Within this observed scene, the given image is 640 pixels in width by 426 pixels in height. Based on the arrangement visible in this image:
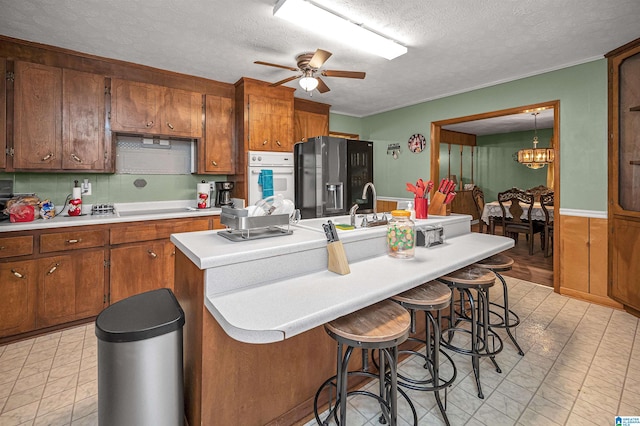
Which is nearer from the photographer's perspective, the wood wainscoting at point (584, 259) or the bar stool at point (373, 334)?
the bar stool at point (373, 334)

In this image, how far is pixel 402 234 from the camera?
1.88 metres

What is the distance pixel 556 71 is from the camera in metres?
3.39

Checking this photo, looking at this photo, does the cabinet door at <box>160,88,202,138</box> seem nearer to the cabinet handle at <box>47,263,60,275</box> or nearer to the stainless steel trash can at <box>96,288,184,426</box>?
the cabinet handle at <box>47,263,60,275</box>

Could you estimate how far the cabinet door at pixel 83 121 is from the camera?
9.55 ft

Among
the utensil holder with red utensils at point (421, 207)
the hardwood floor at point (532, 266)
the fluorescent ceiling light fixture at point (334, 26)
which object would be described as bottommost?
the hardwood floor at point (532, 266)

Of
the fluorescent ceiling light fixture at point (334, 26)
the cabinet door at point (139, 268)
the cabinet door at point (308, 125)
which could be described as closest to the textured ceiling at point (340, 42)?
the fluorescent ceiling light fixture at point (334, 26)

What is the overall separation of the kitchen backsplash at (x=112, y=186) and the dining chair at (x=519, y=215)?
15.6ft

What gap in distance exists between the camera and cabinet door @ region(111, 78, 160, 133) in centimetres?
315

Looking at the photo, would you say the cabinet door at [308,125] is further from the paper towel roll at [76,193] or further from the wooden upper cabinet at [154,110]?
the paper towel roll at [76,193]

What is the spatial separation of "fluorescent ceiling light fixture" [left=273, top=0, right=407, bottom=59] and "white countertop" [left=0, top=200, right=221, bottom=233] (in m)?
2.20

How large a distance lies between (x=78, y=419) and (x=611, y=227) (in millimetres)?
4568

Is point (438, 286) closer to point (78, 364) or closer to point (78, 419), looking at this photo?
point (78, 419)

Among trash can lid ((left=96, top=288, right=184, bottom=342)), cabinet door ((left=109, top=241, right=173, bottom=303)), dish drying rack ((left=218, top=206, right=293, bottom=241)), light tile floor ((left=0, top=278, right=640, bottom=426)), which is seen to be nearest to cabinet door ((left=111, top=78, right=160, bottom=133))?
cabinet door ((left=109, top=241, right=173, bottom=303))

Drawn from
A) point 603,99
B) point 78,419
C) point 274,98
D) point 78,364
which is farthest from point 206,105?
point 603,99
